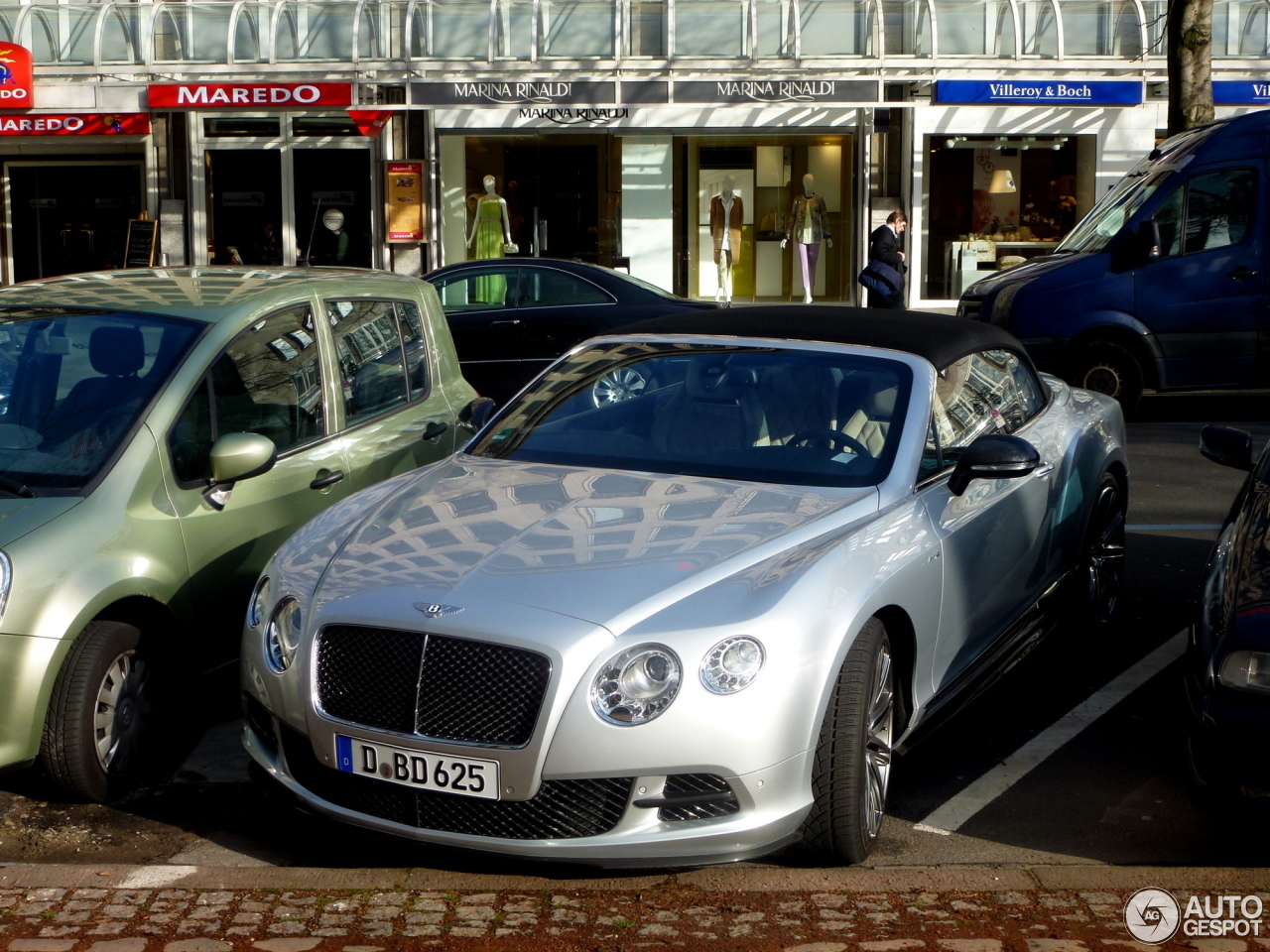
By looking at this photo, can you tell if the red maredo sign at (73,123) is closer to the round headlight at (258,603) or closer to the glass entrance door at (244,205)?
the glass entrance door at (244,205)

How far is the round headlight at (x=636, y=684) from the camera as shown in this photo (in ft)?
11.9

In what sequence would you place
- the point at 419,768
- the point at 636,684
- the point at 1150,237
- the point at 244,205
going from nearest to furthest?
the point at 636,684
the point at 419,768
the point at 1150,237
the point at 244,205

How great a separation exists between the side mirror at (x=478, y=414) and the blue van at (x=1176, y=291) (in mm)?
8055

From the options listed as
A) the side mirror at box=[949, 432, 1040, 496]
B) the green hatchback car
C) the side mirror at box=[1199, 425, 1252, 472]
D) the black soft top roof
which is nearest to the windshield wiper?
the green hatchback car

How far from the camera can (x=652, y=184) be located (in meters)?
22.6

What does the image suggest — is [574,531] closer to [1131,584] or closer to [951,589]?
[951,589]

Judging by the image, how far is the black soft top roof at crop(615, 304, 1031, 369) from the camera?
5168mm

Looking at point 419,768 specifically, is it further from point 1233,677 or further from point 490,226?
point 490,226

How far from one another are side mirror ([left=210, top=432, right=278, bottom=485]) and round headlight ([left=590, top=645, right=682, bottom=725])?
1849mm

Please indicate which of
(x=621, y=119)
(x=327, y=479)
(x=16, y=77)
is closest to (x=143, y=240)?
(x=16, y=77)

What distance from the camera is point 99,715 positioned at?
4.50 meters

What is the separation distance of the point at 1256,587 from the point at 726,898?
1808 mm

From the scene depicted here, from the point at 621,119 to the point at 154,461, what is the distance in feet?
57.0

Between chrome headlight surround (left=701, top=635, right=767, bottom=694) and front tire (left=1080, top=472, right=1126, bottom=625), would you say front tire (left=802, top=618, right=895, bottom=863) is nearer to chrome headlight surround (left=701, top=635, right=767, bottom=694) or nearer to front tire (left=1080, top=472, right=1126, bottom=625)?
chrome headlight surround (left=701, top=635, right=767, bottom=694)
